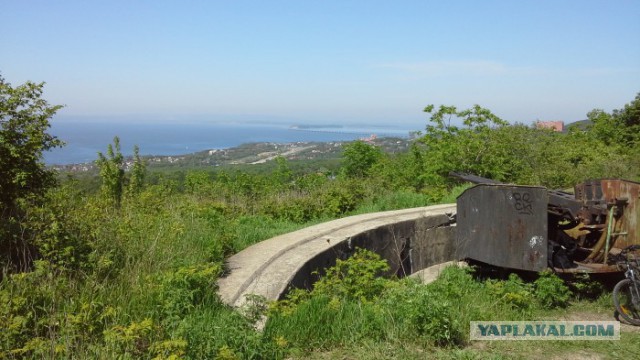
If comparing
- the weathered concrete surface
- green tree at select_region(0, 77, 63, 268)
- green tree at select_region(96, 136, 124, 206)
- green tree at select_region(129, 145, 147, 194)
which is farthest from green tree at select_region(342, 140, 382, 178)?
green tree at select_region(0, 77, 63, 268)

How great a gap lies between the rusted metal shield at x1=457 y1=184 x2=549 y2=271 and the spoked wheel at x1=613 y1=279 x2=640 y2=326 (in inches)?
38.0

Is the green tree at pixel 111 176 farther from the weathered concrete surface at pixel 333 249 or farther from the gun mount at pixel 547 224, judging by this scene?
the gun mount at pixel 547 224

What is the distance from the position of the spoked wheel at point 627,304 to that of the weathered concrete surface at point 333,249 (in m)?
2.69

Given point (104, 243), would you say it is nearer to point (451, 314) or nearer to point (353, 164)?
point (451, 314)

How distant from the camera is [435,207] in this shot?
33.0 feet

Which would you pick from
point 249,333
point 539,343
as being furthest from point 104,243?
point 539,343

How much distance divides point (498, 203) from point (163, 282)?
15.1 feet

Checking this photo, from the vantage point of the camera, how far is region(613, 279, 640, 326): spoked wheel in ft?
18.6

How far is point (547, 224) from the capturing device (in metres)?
6.76

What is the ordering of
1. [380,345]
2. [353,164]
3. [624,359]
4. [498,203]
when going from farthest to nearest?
[353,164] < [498,203] < [624,359] < [380,345]

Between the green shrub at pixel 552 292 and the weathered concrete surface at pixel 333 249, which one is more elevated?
the weathered concrete surface at pixel 333 249

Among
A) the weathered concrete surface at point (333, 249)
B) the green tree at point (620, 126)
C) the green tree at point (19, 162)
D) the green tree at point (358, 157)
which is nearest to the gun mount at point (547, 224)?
the weathered concrete surface at point (333, 249)

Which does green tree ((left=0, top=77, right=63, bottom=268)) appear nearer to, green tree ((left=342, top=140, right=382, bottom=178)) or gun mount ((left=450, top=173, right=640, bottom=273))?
gun mount ((left=450, top=173, right=640, bottom=273))

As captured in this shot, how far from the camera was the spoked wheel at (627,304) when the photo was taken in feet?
18.6
